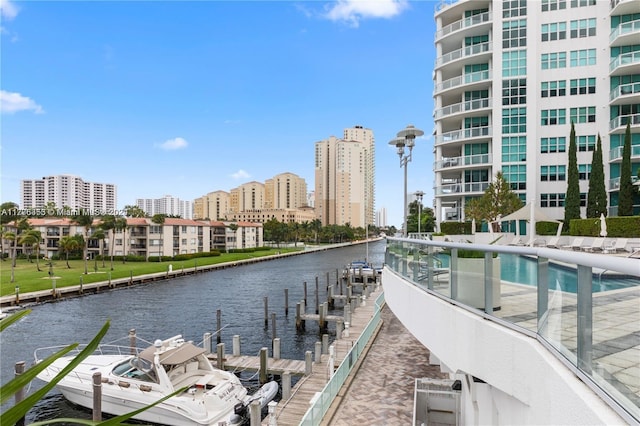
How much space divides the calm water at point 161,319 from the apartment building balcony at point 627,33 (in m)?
38.1

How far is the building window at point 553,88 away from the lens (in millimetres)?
40625

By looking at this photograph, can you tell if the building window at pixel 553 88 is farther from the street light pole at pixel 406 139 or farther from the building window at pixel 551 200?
the street light pole at pixel 406 139

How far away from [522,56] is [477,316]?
44.3 m

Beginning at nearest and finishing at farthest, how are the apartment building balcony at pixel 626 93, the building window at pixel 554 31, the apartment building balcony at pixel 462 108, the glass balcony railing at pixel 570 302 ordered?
1. the glass balcony railing at pixel 570 302
2. the apartment building balcony at pixel 626 93
3. the building window at pixel 554 31
4. the apartment building balcony at pixel 462 108

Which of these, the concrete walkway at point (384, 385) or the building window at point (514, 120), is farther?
the building window at point (514, 120)

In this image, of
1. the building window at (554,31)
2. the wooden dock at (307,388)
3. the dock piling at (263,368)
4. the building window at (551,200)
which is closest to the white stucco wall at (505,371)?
the wooden dock at (307,388)

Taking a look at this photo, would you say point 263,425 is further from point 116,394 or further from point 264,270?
point 264,270

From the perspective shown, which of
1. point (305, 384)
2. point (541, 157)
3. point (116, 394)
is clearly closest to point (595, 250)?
point (305, 384)

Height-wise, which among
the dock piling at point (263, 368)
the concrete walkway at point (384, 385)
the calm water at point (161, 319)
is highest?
the concrete walkway at point (384, 385)

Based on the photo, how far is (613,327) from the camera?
3258mm

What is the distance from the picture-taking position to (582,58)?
3984cm

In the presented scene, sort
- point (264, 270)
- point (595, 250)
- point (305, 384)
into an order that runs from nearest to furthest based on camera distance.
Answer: point (305, 384) → point (595, 250) → point (264, 270)

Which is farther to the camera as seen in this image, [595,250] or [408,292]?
[595,250]

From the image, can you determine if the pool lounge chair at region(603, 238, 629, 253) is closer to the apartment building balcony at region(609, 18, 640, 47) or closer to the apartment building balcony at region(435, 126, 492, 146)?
the apartment building balcony at region(435, 126, 492, 146)
